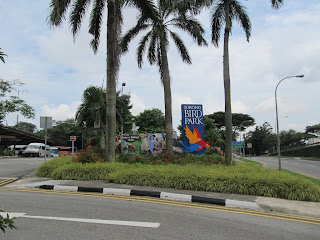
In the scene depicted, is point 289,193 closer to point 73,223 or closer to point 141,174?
point 141,174

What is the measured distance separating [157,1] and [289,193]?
11.0 metres

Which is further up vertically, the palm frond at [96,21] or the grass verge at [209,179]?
the palm frond at [96,21]

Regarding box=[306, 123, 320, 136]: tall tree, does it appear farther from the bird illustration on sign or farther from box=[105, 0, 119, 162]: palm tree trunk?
box=[105, 0, 119, 162]: palm tree trunk

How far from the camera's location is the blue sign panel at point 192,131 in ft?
58.9

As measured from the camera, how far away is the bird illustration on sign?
17922mm

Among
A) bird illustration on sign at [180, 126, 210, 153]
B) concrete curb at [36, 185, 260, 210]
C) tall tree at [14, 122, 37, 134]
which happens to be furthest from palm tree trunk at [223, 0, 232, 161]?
tall tree at [14, 122, 37, 134]

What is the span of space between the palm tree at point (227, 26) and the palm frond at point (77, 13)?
6.44 metres

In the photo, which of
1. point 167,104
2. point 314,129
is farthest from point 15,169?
point 314,129

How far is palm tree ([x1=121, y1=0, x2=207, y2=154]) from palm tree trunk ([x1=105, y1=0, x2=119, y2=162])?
9.07 feet

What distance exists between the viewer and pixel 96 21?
13.8 m

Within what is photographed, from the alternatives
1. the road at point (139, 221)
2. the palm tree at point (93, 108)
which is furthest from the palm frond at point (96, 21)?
the palm tree at point (93, 108)

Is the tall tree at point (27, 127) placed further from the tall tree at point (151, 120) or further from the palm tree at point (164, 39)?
Answer: the palm tree at point (164, 39)

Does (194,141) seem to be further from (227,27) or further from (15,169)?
(15,169)

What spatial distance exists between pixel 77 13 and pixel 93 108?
13701 mm
